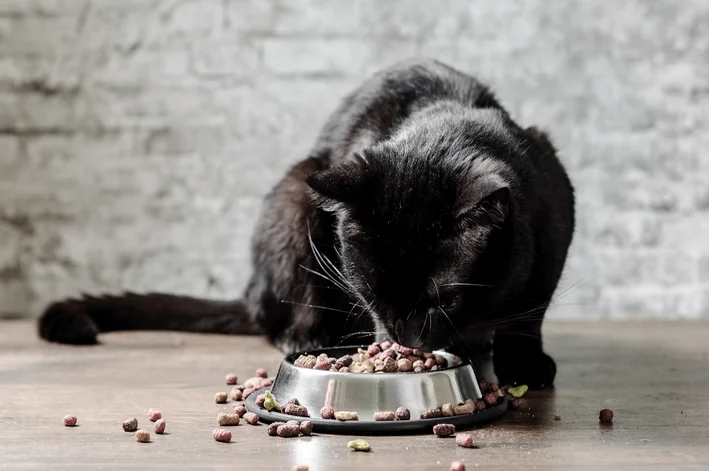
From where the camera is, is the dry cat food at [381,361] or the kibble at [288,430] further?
the dry cat food at [381,361]

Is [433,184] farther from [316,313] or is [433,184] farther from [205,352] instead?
[205,352]

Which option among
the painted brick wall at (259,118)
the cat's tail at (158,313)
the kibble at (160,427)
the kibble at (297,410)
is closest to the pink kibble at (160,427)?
the kibble at (160,427)

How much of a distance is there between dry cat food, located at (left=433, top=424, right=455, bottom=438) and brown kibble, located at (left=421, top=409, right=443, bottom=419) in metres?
0.03

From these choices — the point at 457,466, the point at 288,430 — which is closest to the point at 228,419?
the point at 288,430

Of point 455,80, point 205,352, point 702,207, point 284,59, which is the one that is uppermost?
point 284,59

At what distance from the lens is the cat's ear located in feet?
4.94

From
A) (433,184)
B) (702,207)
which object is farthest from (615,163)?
(433,184)

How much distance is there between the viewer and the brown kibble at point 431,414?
1.46m

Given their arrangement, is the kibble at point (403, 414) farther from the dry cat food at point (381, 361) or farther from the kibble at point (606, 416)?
the kibble at point (606, 416)

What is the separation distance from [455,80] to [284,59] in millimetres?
1173

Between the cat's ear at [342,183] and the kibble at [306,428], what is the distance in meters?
0.39

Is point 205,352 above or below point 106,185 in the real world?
below

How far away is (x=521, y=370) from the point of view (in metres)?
1.85

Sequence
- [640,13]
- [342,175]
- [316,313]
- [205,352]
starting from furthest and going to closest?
1. [640,13]
2. [205,352]
3. [316,313]
4. [342,175]
